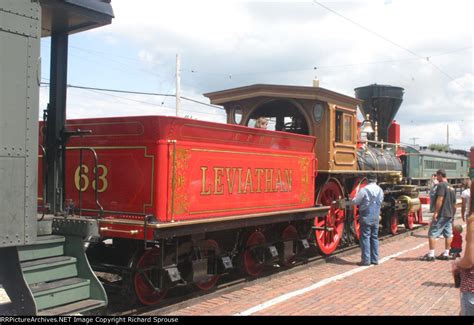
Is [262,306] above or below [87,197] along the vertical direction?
below

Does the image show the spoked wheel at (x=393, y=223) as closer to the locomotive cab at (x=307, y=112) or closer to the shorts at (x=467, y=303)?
the locomotive cab at (x=307, y=112)

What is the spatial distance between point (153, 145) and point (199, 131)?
2.13 ft

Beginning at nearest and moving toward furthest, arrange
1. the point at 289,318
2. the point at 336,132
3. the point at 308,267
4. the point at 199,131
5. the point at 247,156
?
the point at 289,318, the point at 199,131, the point at 247,156, the point at 308,267, the point at 336,132

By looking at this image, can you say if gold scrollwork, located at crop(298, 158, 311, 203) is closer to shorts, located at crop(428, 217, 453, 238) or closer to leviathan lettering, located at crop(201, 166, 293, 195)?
leviathan lettering, located at crop(201, 166, 293, 195)

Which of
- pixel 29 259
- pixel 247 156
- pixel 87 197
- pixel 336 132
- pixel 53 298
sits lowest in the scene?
pixel 53 298

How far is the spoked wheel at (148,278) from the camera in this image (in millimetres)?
5582

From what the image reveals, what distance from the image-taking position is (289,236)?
26.6ft

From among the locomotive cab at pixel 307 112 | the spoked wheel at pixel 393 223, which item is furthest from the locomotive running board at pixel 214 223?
the spoked wheel at pixel 393 223

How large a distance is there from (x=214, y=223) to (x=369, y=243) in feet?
11.7

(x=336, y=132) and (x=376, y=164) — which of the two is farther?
(x=376, y=164)

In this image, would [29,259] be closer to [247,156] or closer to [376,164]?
[247,156]

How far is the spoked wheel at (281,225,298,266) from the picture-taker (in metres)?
7.93

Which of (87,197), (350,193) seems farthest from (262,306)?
(350,193)

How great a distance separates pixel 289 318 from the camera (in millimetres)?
5129
